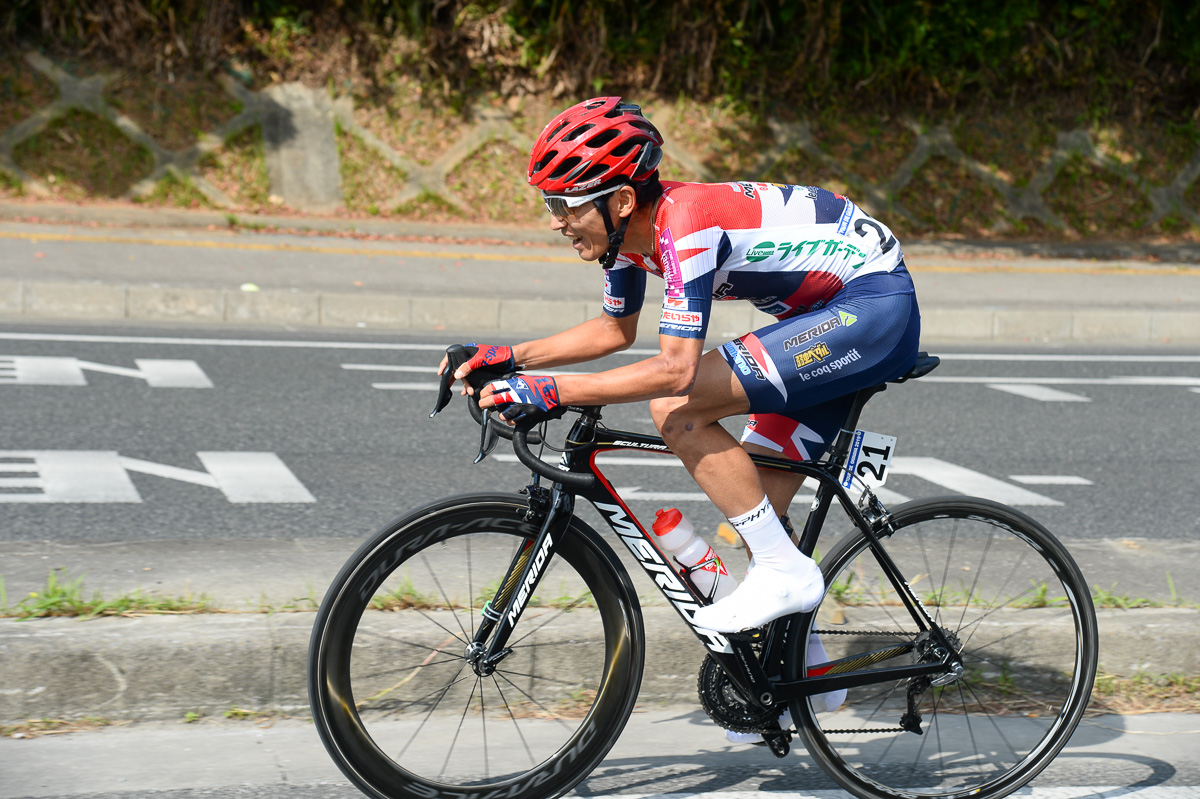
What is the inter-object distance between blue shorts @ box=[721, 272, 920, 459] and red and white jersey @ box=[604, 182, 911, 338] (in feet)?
0.24

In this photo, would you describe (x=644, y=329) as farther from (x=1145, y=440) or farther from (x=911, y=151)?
(x=911, y=151)

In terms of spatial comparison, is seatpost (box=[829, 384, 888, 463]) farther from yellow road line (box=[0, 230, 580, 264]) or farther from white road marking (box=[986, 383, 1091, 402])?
yellow road line (box=[0, 230, 580, 264])

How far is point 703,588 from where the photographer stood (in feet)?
10.0

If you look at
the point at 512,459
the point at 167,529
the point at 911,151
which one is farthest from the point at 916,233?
the point at 167,529

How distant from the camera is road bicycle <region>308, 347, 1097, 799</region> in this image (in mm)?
2873

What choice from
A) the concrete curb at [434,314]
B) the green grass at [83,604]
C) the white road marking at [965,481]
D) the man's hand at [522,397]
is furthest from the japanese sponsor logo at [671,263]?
the concrete curb at [434,314]

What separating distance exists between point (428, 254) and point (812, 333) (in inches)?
452

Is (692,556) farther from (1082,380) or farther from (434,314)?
(434,314)

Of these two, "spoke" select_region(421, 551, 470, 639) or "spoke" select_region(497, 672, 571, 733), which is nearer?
"spoke" select_region(421, 551, 470, 639)

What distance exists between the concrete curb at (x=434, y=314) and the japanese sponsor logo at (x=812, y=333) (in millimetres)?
7861

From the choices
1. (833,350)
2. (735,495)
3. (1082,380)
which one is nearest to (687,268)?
(833,350)

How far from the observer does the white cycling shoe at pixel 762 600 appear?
9.64 feet

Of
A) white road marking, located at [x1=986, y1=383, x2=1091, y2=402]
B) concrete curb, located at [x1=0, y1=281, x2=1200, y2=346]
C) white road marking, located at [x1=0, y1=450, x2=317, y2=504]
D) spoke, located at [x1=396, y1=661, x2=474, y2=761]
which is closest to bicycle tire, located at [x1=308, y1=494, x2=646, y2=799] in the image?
spoke, located at [x1=396, y1=661, x2=474, y2=761]

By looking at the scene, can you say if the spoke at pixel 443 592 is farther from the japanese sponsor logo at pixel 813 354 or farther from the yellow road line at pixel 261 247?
the yellow road line at pixel 261 247
